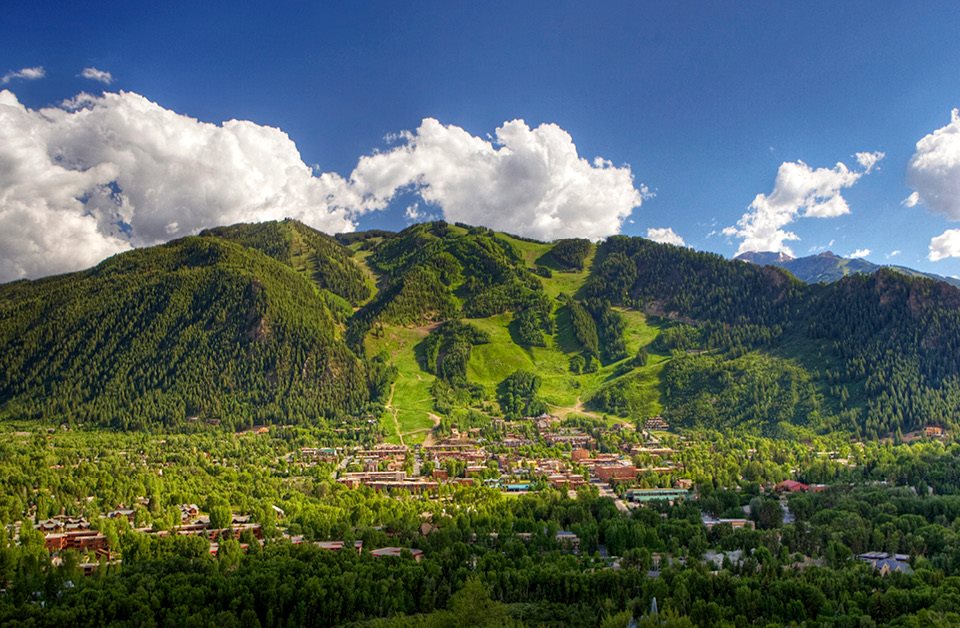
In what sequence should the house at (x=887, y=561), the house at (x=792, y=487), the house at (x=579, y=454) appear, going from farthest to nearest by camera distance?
the house at (x=579, y=454) < the house at (x=792, y=487) < the house at (x=887, y=561)

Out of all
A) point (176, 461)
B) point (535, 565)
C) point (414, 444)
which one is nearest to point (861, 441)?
point (414, 444)

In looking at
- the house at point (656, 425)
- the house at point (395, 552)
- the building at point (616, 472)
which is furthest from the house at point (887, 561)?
the house at point (656, 425)

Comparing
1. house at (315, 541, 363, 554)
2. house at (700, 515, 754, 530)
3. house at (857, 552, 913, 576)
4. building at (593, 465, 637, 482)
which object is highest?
building at (593, 465, 637, 482)

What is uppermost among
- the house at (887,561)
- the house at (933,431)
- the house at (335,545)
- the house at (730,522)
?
the house at (933,431)

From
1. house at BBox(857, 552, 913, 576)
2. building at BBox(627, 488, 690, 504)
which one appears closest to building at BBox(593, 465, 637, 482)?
building at BBox(627, 488, 690, 504)

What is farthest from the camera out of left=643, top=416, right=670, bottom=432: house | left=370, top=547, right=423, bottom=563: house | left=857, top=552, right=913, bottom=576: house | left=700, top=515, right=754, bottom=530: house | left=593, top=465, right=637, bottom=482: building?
left=643, top=416, right=670, bottom=432: house

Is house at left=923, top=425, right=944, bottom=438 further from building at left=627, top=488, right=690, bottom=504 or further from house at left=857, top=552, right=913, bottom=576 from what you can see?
house at left=857, top=552, right=913, bottom=576

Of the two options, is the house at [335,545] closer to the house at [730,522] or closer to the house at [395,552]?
the house at [395,552]

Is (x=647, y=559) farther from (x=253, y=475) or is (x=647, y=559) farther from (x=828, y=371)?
(x=828, y=371)

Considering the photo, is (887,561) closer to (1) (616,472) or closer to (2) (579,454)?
(1) (616,472)

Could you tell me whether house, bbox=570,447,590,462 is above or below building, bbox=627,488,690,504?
above

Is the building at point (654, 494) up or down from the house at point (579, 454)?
down

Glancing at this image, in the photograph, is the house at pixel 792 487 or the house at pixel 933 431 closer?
the house at pixel 792 487

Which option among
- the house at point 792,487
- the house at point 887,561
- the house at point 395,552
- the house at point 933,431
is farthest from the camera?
the house at point 933,431
